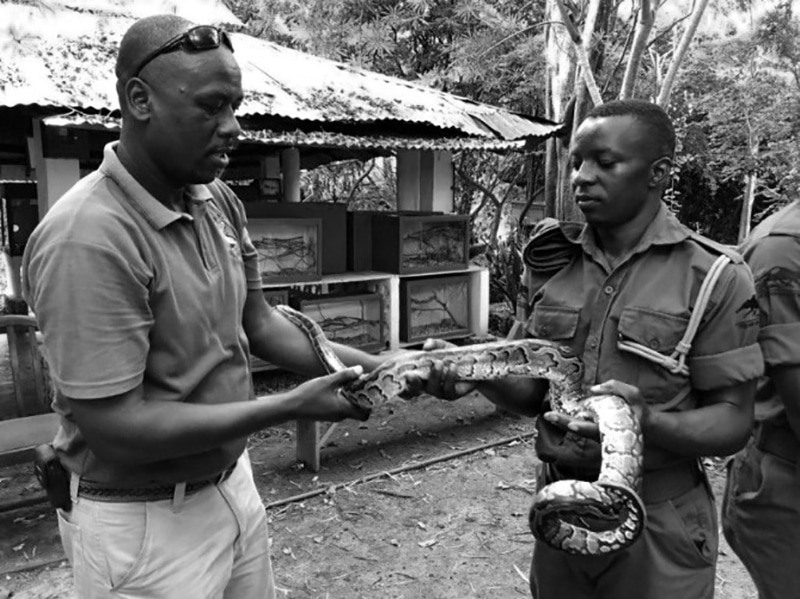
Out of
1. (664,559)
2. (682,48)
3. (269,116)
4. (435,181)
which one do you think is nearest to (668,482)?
(664,559)

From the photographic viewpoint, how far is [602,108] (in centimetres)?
214

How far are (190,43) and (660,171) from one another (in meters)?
1.41

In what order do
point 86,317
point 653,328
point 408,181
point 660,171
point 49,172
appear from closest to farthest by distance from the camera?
point 86,317
point 653,328
point 660,171
point 49,172
point 408,181

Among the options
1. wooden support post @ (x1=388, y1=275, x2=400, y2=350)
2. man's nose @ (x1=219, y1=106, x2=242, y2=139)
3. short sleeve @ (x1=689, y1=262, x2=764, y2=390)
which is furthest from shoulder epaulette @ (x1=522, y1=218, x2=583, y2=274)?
wooden support post @ (x1=388, y1=275, x2=400, y2=350)

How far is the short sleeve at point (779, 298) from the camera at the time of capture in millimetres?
2164

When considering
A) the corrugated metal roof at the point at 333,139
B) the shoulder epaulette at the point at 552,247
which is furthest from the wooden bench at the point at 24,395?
the shoulder epaulette at the point at 552,247

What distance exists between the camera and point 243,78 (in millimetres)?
7211

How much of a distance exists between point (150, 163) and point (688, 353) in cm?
162

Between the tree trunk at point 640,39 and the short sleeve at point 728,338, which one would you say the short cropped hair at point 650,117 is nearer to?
the short sleeve at point 728,338

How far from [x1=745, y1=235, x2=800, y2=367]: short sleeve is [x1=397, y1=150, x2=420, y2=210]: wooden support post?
7.49 metres

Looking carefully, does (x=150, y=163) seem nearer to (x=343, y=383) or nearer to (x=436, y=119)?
(x=343, y=383)

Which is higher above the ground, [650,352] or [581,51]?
[581,51]

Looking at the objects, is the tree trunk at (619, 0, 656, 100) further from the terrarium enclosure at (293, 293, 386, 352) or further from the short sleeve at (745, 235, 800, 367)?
the short sleeve at (745, 235, 800, 367)

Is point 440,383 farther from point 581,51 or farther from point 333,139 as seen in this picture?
point 581,51
